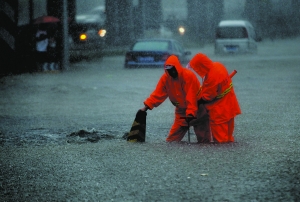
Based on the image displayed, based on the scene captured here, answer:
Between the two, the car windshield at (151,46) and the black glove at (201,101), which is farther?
the car windshield at (151,46)

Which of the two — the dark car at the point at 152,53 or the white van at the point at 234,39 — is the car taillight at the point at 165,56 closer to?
the dark car at the point at 152,53

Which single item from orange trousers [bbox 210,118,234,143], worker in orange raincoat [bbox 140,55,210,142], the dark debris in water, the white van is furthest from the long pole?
→ orange trousers [bbox 210,118,234,143]

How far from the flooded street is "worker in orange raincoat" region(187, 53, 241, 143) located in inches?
10.7

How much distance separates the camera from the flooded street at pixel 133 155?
19.5 feet

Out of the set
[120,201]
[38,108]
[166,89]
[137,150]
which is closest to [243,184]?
[120,201]

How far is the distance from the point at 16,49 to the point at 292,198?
19.4 metres

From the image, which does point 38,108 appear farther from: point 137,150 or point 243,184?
point 243,184

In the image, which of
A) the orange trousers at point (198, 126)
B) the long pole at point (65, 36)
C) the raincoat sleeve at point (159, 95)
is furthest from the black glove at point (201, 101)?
the long pole at point (65, 36)

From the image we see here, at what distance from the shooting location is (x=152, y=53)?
2247 centimetres

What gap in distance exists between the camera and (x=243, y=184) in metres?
6.01

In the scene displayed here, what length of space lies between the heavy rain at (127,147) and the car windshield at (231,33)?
965cm

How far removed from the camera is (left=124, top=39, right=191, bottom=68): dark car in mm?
22375

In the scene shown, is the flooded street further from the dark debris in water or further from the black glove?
the black glove

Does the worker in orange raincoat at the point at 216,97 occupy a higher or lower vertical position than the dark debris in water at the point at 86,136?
higher
